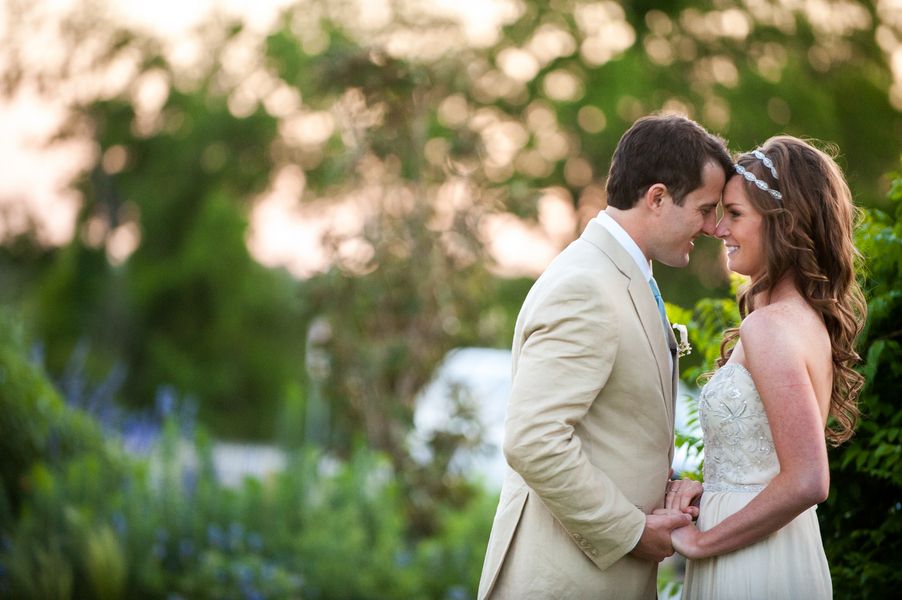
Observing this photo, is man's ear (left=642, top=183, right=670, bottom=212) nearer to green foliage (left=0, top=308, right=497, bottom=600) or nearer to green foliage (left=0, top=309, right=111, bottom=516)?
green foliage (left=0, top=308, right=497, bottom=600)

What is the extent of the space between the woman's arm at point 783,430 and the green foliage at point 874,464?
82 centimetres

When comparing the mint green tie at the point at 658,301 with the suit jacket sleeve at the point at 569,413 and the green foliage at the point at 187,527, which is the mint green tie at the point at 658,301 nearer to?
the suit jacket sleeve at the point at 569,413

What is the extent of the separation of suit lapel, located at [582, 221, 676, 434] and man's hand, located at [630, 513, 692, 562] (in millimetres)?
290

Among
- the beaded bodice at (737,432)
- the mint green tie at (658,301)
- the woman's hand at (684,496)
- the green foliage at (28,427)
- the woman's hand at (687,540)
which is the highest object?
the mint green tie at (658,301)

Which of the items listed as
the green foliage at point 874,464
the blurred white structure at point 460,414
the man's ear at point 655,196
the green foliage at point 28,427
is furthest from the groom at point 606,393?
the blurred white structure at point 460,414

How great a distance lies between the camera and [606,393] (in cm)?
334

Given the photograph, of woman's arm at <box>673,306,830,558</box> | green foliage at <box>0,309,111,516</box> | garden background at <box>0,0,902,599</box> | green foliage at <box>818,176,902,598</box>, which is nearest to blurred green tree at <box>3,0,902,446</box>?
garden background at <box>0,0,902,599</box>

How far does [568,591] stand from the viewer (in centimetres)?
334

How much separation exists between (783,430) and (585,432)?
1.91 feet

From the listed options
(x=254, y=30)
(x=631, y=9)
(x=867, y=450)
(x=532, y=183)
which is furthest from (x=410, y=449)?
(x=254, y=30)

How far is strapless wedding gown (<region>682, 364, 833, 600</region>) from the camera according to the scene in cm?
328

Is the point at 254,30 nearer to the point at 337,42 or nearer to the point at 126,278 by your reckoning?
the point at 126,278

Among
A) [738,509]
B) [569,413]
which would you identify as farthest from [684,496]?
[569,413]

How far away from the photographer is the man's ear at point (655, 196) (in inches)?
134
